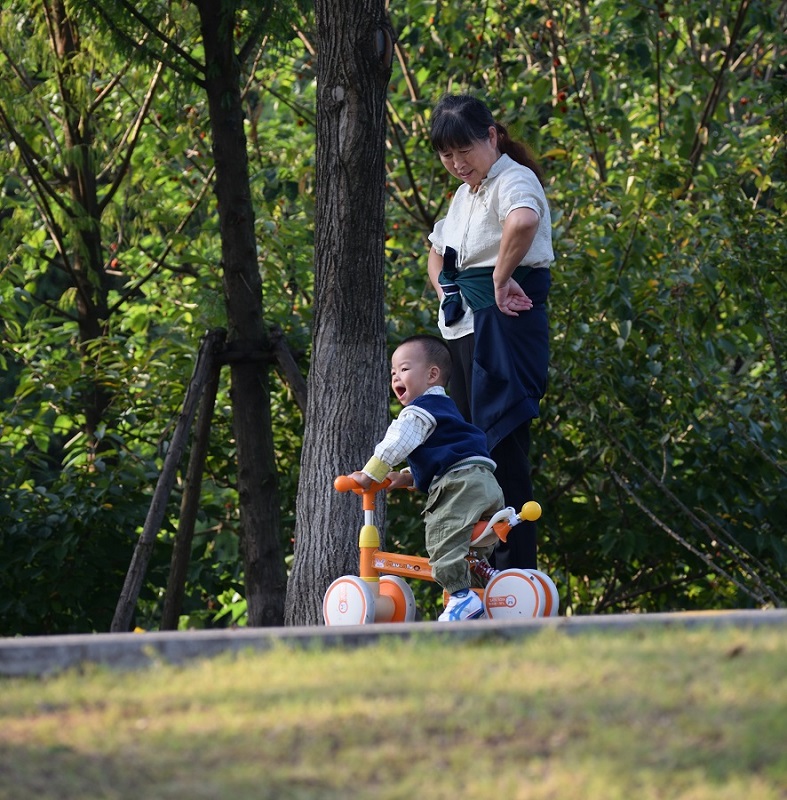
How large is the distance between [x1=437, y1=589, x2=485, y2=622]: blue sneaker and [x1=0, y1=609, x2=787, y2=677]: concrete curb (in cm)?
99

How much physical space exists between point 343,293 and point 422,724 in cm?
274

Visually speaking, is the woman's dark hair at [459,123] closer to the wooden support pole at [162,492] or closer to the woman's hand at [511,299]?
the woman's hand at [511,299]

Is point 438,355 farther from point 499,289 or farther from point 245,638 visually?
point 245,638

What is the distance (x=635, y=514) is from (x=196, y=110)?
4096mm

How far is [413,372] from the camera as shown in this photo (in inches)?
180

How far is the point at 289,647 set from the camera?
2.98 metres

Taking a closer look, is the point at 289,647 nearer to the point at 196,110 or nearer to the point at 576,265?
the point at 576,265

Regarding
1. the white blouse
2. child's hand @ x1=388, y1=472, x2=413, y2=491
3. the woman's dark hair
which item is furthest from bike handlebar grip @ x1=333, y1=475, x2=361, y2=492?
the woman's dark hair

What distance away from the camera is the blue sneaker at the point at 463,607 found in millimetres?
4191

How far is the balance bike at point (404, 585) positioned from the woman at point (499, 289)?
0.26 m

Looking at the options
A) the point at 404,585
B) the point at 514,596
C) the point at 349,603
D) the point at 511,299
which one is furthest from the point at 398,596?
the point at 511,299

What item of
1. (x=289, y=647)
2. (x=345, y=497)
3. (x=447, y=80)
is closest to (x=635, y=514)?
(x=345, y=497)

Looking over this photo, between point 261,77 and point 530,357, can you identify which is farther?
point 261,77

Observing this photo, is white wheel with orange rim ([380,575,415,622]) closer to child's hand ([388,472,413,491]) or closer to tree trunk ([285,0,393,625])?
child's hand ([388,472,413,491])
